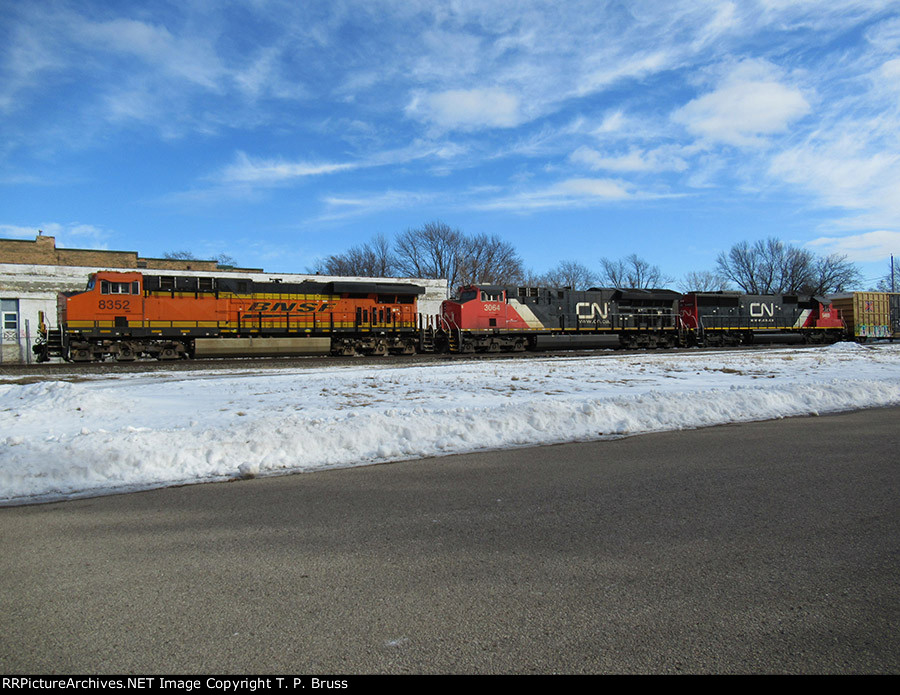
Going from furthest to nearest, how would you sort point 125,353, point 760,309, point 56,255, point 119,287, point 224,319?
point 56,255 → point 760,309 → point 224,319 → point 125,353 → point 119,287

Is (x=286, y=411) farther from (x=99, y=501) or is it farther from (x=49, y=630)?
(x=49, y=630)

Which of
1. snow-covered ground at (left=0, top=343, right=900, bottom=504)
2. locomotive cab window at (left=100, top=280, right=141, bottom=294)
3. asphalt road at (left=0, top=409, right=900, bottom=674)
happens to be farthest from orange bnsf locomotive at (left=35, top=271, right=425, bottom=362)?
asphalt road at (left=0, top=409, right=900, bottom=674)

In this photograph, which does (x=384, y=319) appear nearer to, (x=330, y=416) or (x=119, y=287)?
(x=119, y=287)

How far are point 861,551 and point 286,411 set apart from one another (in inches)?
299

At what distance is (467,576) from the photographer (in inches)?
129

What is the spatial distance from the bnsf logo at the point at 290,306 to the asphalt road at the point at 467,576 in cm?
1985

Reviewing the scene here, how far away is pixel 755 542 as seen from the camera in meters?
3.74

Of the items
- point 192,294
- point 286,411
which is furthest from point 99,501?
point 192,294

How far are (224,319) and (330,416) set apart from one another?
57.1 feet

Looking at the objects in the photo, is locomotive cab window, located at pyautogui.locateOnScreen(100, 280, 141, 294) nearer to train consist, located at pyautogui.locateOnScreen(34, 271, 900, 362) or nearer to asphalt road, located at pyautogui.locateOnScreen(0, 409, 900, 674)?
train consist, located at pyautogui.locateOnScreen(34, 271, 900, 362)

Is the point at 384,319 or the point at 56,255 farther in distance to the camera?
the point at 56,255

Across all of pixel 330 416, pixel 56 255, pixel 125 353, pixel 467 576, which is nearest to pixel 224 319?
pixel 125 353

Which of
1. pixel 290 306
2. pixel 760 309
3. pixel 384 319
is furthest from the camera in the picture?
pixel 760 309

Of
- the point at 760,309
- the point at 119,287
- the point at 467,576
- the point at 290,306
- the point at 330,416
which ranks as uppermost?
the point at 119,287
